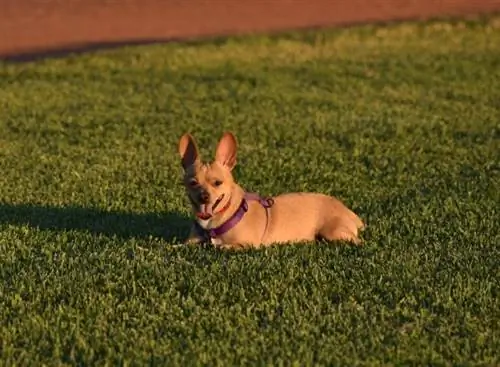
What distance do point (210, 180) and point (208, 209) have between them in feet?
0.62

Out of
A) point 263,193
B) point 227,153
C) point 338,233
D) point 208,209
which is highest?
point 227,153

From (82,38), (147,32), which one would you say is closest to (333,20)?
(147,32)

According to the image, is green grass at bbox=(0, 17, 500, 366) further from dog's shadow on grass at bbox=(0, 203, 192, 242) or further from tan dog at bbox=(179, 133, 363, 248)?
tan dog at bbox=(179, 133, 363, 248)

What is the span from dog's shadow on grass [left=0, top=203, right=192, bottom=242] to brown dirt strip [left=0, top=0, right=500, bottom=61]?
41.0 ft

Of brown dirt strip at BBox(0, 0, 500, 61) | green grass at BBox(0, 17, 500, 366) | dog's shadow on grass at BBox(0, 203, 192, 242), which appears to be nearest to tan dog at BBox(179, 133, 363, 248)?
green grass at BBox(0, 17, 500, 366)

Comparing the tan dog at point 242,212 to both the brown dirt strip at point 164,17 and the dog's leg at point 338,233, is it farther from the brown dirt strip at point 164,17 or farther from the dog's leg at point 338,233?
the brown dirt strip at point 164,17

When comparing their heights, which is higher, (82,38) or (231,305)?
(231,305)

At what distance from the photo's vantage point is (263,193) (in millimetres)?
8641

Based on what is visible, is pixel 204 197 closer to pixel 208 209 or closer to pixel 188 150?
pixel 208 209

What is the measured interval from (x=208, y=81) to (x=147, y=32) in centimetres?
731

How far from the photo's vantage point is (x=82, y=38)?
22422 millimetres

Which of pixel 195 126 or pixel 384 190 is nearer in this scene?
pixel 384 190

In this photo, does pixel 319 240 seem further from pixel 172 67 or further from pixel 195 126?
pixel 172 67

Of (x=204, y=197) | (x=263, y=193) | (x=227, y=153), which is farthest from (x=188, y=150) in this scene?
(x=263, y=193)
